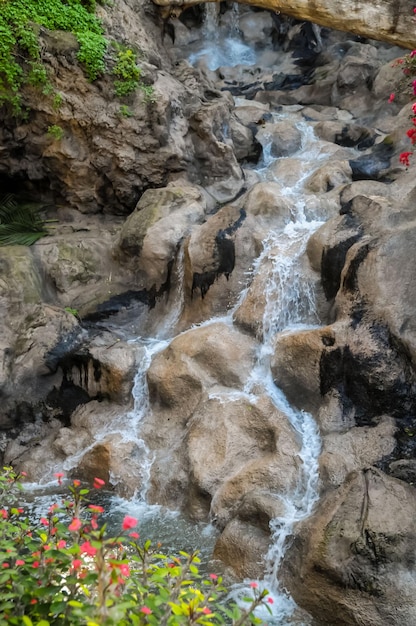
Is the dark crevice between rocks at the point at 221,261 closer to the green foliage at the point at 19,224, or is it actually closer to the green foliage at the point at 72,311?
the green foliage at the point at 72,311

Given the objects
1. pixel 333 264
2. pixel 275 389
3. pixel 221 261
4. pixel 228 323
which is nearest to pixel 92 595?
pixel 275 389

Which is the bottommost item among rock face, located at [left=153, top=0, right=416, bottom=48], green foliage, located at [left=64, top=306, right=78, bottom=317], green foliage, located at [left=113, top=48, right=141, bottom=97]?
green foliage, located at [left=64, top=306, right=78, bottom=317]

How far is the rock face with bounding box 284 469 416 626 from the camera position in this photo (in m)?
4.73

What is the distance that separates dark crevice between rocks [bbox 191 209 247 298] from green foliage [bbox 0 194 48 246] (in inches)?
140

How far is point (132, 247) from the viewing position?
10406mm

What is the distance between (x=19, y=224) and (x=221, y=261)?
442 centimetres

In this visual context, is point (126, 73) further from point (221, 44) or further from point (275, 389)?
point (221, 44)

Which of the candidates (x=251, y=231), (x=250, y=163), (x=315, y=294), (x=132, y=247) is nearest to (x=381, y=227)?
(x=315, y=294)

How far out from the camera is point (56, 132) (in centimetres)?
1099

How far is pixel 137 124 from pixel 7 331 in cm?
501

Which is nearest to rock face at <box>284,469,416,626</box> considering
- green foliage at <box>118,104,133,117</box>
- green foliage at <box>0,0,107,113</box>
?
green foliage at <box>118,104,133,117</box>

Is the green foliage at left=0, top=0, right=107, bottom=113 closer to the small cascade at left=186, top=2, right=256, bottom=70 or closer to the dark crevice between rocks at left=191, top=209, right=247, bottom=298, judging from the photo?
the dark crevice between rocks at left=191, top=209, right=247, bottom=298

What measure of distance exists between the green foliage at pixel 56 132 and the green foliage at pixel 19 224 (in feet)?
5.20

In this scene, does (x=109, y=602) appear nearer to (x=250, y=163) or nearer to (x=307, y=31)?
(x=250, y=163)
